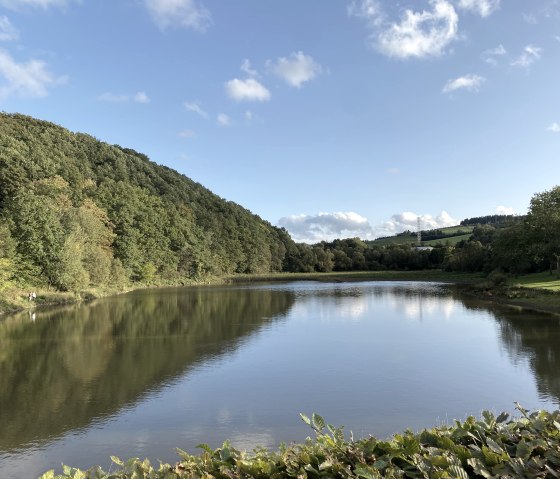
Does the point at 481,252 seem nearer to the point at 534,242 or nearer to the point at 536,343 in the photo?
the point at 534,242

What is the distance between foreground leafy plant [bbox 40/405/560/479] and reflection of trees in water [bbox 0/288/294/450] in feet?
23.5

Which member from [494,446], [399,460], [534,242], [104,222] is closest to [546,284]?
[534,242]

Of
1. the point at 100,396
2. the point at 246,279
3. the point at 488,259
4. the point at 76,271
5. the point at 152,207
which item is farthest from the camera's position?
the point at 246,279

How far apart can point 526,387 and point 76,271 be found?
4127 centimetres

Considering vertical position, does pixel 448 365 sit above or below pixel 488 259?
below

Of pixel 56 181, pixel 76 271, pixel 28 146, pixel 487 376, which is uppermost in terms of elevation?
pixel 28 146

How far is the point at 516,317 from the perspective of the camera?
1177 inches

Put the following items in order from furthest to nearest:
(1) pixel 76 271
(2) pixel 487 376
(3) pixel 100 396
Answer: (1) pixel 76 271, (2) pixel 487 376, (3) pixel 100 396

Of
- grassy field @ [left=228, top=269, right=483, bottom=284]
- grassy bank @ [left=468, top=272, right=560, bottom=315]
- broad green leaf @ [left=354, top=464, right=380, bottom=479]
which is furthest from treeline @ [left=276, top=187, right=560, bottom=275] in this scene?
broad green leaf @ [left=354, top=464, right=380, bottom=479]

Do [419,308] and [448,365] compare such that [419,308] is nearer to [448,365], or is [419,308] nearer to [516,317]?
[516,317]

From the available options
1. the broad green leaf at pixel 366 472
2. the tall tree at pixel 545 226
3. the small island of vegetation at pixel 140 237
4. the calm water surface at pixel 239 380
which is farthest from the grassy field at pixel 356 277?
the broad green leaf at pixel 366 472

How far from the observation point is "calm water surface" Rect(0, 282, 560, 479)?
998 centimetres

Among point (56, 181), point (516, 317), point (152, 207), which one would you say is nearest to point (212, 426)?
point (516, 317)

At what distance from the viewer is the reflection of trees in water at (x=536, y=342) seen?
1439 cm
